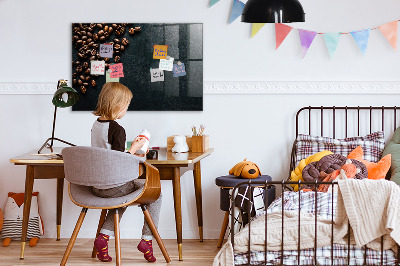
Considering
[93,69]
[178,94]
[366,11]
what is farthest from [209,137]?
[366,11]

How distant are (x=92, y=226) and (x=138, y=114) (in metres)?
0.89

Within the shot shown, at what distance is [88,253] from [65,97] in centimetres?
107

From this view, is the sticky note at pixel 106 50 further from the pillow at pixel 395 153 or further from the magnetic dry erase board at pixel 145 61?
the pillow at pixel 395 153

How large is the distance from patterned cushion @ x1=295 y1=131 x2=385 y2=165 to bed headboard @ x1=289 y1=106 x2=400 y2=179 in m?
0.13

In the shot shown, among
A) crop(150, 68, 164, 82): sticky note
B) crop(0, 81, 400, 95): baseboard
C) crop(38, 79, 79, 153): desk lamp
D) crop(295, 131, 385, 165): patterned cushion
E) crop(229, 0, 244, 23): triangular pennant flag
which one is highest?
crop(229, 0, 244, 23): triangular pennant flag

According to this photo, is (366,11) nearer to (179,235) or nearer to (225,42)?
(225,42)

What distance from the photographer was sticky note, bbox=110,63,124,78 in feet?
14.6

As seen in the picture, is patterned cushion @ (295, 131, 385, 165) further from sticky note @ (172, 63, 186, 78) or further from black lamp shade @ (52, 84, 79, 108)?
black lamp shade @ (52, 84, 79, 108)

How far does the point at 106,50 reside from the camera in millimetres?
4445

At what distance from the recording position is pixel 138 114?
447cm

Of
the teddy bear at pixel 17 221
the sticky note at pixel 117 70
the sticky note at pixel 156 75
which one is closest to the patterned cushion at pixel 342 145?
the sticky note at pixel 156 75

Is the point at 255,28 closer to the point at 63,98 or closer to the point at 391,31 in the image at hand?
the point at 391,31

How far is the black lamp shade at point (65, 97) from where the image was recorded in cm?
409

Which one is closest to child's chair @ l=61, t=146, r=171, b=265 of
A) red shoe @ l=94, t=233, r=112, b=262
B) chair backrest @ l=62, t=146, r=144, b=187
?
chair backrest @ l=62, t=146, r=144, b=187
